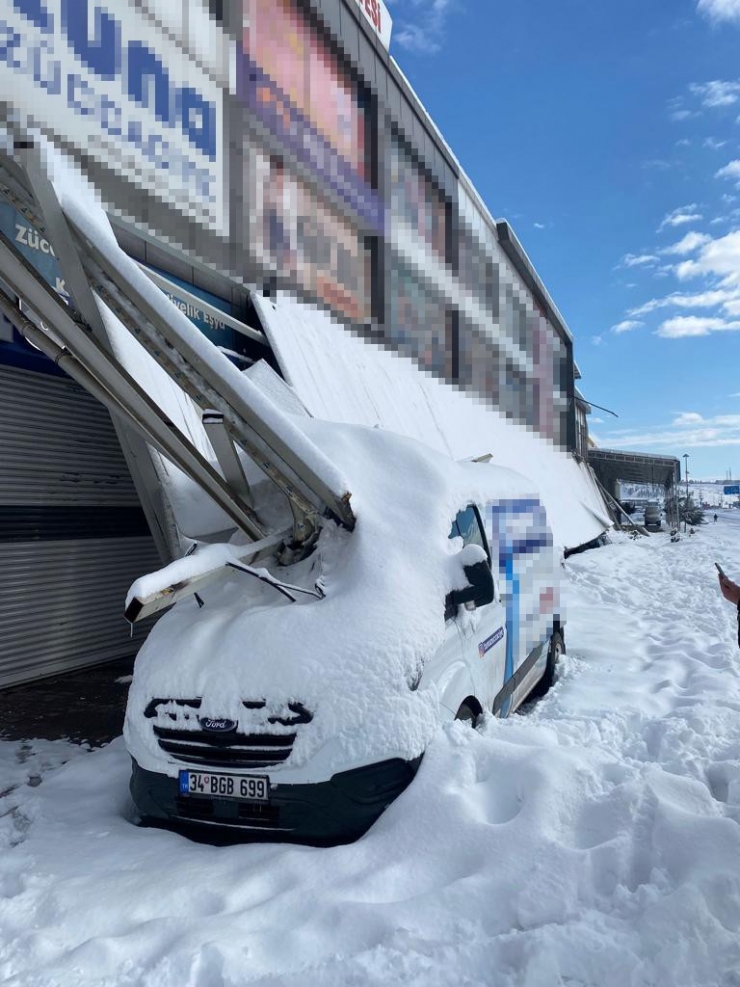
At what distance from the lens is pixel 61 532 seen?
677 centimetres

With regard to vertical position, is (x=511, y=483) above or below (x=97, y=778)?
above

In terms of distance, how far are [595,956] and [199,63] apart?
31.9ft

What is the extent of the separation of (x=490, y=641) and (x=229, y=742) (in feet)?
6.20

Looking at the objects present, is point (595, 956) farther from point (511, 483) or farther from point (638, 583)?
point (638, 583)

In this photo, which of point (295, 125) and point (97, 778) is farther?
point (295, 125)

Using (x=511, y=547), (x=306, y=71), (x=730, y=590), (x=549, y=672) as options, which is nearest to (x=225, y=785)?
(x=730, y=590)

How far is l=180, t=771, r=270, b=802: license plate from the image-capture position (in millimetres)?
2844

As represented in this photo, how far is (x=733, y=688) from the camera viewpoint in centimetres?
495

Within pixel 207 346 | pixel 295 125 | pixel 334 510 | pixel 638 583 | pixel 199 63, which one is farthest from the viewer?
pixel 638 583

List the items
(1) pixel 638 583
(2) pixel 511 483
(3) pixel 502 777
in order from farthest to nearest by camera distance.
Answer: (1) pixel 638 583
(2) pixel 511 483
(3) pixel 502 777

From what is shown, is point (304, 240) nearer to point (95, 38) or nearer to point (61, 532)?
point (95, 38)

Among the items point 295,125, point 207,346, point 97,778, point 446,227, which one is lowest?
point 97,778

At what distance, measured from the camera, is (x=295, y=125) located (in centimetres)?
1070

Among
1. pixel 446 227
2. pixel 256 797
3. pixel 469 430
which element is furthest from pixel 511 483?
pixel 446 227
